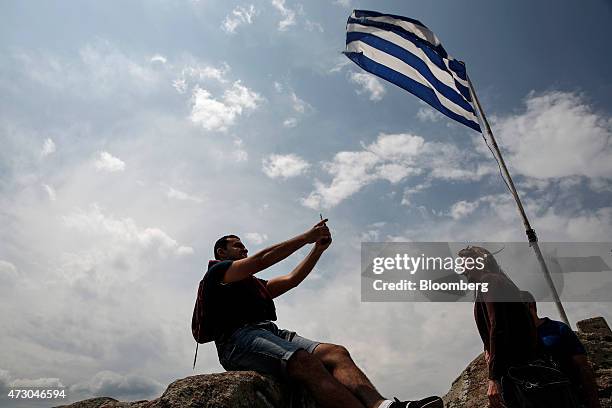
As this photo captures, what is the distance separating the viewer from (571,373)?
4.09m

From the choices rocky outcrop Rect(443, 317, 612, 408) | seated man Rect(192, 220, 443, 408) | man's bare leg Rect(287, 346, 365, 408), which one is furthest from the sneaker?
rocky outcrop Rect(443, 317, 612, 408)

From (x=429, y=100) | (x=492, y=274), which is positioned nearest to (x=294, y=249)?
(x=492, y=274)

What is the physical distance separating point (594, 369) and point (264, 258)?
16.7 feet

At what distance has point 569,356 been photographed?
4.13m

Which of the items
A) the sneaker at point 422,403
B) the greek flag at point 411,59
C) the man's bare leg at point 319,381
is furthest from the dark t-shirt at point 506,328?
the greek flag at point 411,59

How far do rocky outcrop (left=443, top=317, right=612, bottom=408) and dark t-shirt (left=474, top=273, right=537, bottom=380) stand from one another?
198 cm

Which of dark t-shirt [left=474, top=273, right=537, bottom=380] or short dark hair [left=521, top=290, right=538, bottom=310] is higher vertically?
short dark hair [left=521, top=290, right=538, bottom=310]

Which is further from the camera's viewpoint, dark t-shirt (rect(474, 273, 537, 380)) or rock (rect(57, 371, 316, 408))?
dark t-shirt (rect(474, 273, 537, 380))

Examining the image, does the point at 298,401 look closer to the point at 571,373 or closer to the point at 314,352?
the point at 314,352

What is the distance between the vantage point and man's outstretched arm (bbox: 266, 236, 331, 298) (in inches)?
195

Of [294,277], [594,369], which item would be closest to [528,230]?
[594,369]

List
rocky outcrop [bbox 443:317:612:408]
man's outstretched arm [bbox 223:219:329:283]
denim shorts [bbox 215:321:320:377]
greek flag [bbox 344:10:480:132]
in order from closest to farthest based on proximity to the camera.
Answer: denim shorts [bbox 215:321:320:377]
man's outstretched arm [bbox 223:219:329:283]
rocky outcrop [bbox 443:317:612:408]
greek flag [bbox 344:10:480:132]

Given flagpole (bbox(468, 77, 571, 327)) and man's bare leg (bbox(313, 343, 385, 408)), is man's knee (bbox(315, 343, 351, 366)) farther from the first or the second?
flagpole (bbox(468, 77, 571, 327))

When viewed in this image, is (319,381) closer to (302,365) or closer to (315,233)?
(302,365)
